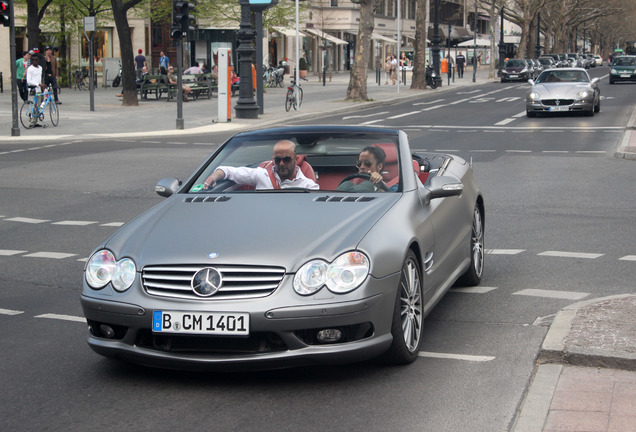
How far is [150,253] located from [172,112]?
28641 millimetres

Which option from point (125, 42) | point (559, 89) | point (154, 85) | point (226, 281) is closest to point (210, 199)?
point (226, 281)

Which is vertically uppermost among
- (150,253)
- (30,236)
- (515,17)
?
(515,17)

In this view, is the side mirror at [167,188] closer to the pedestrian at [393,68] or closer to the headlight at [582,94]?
the headlight at [582,94]

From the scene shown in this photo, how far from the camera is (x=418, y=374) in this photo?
547 cm

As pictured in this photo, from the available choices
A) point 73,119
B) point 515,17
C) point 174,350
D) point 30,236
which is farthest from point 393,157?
point 515,17

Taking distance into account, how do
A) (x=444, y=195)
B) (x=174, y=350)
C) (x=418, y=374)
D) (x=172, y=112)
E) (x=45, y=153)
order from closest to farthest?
(x=174, y=350) → (x=418, y=374) → (x=444, y=195) → (x=45, y=153) → (x=172, y=112)

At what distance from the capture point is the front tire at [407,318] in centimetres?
539

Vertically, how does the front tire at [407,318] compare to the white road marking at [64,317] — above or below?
above

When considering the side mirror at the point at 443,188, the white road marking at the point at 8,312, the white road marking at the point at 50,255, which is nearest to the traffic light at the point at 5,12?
the white road marking at the point at 50,255

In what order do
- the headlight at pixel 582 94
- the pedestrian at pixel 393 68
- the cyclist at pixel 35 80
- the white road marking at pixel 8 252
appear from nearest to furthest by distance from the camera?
the white road marking at pixel 8 252 < the cyclist at pixel 35 80 < the headlight at pixel 582 94 < the pedestrian at pixel 393 68

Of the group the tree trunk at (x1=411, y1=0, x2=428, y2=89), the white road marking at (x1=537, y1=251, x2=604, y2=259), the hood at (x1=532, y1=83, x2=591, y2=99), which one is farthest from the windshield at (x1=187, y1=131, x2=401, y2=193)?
the tree trunk at (x1=411, y1=0, x2=428, y2=89)

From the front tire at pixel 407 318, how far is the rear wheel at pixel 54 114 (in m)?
23.0

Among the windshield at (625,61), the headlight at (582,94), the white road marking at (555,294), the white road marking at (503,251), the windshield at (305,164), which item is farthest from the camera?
the windshield at (625,61)

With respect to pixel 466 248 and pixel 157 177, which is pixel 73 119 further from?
pixel 466 248
